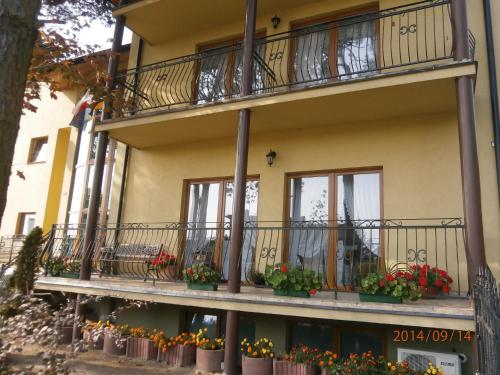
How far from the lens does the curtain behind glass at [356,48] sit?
7480 millimetres

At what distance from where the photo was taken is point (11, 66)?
250 cm

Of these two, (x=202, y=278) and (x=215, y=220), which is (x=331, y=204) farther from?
(x=202, y=278)

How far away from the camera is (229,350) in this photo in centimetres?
588

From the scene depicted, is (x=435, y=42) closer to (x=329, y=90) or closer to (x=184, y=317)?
(x=329, y=90)

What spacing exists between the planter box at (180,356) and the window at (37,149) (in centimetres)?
947

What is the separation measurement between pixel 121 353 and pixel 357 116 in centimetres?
593

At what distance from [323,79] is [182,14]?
13.0ft

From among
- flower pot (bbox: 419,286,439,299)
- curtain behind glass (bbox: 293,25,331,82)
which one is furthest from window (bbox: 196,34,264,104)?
flower pot (bbox: 419,286,439,299)

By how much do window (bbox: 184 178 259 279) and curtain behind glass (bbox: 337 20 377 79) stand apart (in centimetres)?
279

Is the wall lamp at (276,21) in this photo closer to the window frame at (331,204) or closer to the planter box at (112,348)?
the window frame at (331,204)

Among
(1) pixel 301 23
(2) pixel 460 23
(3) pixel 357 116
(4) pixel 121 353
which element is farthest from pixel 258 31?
(4) pixel 121 353

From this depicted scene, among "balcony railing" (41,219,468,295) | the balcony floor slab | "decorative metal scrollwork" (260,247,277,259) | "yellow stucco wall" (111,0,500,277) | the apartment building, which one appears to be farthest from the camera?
"decorative metal scrollwork" (260,247,277,259)

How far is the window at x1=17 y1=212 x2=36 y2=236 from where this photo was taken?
527 inches

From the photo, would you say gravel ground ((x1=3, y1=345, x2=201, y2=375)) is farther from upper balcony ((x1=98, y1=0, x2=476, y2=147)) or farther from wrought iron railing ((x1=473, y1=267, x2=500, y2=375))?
upper balcony ((x1=98, y1=0, x2=476, y2=147))
